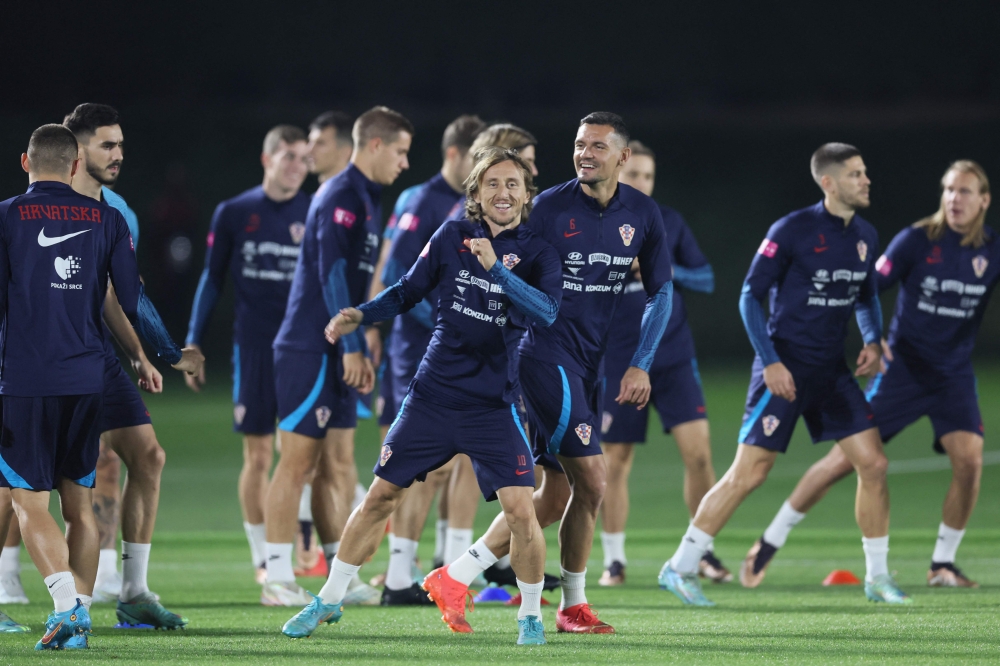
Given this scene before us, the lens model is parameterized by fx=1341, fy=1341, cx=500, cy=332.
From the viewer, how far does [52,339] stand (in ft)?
17.3

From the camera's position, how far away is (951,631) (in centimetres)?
556

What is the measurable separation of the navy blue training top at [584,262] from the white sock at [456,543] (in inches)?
71.0

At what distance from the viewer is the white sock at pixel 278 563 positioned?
6.79 meters

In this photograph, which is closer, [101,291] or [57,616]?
[57,616]

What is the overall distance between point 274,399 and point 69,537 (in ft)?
8.43

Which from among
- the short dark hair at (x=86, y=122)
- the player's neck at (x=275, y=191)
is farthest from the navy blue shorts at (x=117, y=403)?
the player's neck at (x=275, y=191)

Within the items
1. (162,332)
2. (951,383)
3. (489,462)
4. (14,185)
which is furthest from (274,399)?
(14,185)

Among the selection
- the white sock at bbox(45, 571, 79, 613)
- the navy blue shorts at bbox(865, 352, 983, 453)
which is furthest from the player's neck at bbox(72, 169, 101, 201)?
the navy blue shorts at bbox(865, 352, 983, 453)

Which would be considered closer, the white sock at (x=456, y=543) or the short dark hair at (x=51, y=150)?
the short dark hair at (x=51, y=150)

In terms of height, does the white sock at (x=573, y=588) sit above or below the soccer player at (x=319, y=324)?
below

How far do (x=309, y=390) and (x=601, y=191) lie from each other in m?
1.86

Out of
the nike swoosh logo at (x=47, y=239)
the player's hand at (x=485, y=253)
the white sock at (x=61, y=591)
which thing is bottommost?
the white sock at (x=61, y=591)

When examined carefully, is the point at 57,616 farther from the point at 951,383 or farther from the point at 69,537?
the point at 951,383

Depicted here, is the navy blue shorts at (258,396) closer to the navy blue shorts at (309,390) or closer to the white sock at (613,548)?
the navy blue shorts at (309,390)
